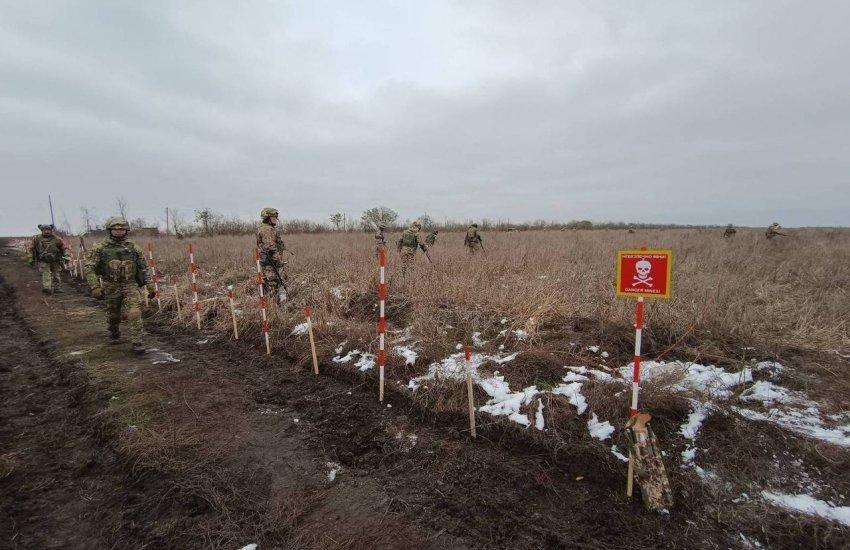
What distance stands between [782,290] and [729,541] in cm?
764

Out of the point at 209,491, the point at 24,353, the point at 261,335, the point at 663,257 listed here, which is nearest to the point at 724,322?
the point at 663,257

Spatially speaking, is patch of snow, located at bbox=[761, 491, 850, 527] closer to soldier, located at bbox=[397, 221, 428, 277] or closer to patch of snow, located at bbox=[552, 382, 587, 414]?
patch of snow, located at bbox=[552, 382, 587, 414]

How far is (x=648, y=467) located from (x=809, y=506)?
1004mm

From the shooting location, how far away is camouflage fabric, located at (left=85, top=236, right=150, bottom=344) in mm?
5738

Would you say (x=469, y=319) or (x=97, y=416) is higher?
(x=469, y=319)

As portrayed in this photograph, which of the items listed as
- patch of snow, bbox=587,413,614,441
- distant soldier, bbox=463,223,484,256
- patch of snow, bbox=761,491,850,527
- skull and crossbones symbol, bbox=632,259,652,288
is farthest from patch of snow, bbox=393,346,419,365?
distant soldier, bbox=463,223,484,256

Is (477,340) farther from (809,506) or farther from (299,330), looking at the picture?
(809,506)

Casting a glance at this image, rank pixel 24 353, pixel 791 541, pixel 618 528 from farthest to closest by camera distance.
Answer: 1. pixel 24 353
2. pixel 618 528
3. pixel 791 541

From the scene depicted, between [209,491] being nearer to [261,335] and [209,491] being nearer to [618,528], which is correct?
[618,528]

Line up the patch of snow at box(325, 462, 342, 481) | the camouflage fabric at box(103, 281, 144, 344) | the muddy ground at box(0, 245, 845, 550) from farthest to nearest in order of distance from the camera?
the camouflage fabric at box(103, 281, 144, 344)
the patch of snow at box(325, 462, 342, 481)
the muddy ground at box(0, 245, 845, 550)

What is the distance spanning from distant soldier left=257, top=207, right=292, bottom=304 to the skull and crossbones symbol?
674 cm

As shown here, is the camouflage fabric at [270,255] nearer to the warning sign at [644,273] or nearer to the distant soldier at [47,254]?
the warning sign at [644,273]

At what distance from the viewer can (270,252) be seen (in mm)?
7836

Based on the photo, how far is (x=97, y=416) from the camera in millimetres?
3701
